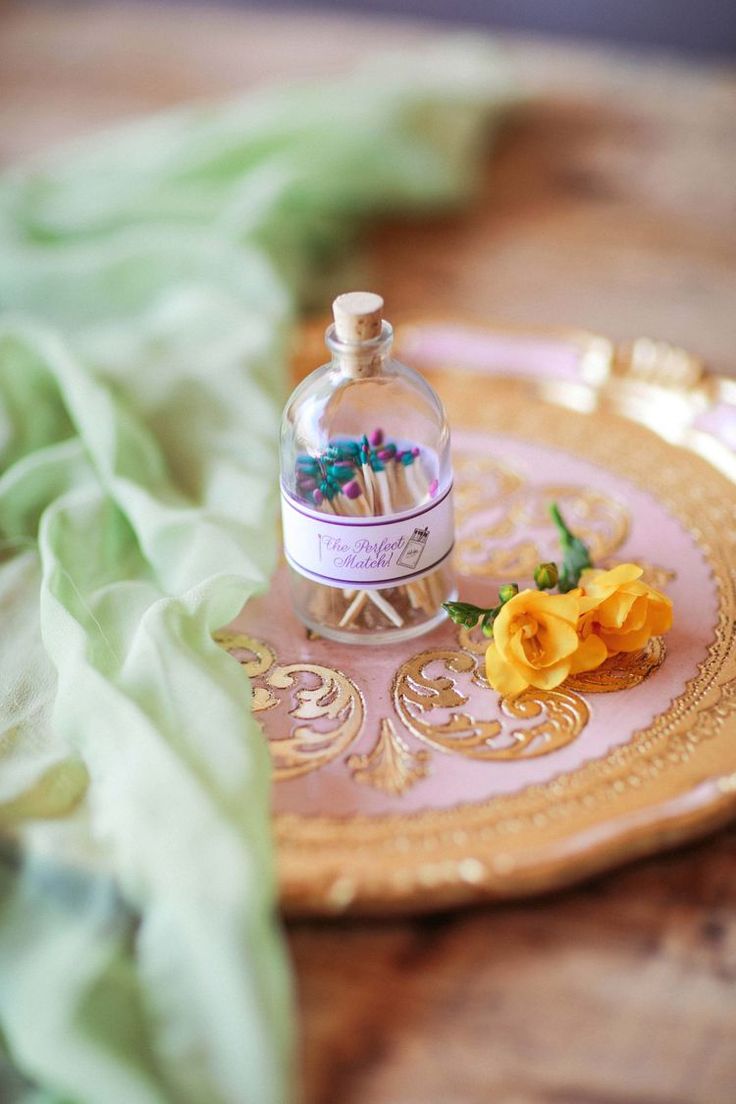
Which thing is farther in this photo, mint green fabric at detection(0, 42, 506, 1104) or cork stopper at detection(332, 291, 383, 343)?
cork stopper at detection(332, 291, 383, 343)

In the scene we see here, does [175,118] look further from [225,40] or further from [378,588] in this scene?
[378,588]

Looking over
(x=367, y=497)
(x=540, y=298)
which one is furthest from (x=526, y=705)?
(x=540, y=298)

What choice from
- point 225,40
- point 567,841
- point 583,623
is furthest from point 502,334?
point 225,40

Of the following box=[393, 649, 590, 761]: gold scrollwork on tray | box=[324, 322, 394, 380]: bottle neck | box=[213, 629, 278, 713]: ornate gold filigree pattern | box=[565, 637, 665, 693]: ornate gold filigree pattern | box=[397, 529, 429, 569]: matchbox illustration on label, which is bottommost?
box=[213, 629, 278, 713]: ornate gold filigree pattern

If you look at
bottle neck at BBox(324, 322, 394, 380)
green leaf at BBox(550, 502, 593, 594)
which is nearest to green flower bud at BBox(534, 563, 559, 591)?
green leaf at BBox(550, 502, 593, 594)

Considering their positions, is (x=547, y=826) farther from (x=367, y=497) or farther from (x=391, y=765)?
(x=367, y=497)

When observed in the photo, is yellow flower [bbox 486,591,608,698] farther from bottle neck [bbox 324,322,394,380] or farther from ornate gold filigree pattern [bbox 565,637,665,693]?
bottle neck [bbox 324,322,394,380]

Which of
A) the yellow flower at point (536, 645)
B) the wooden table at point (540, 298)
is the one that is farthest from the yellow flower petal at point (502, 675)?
the wooden table at point (540, 298)
